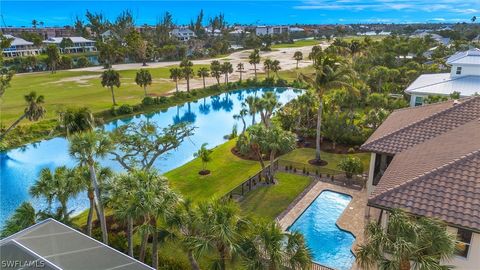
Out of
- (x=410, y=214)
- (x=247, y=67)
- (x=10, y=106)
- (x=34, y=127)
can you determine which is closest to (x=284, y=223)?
(x=410, y=214)

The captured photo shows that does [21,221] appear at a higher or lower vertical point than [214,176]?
higher

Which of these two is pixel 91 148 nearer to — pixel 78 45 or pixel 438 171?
pixel 438 171

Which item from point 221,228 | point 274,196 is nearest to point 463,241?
point 221,228

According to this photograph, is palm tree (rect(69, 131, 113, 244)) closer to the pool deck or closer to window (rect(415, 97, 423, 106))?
the pool deck

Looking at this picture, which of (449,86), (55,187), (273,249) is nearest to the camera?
(273,249)

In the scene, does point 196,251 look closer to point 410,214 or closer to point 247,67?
point 410,214

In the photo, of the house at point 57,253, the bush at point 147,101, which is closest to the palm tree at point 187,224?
the house at point 57,253
